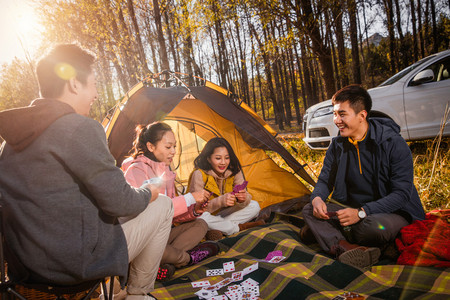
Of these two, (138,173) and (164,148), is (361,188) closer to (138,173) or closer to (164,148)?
(164,148)

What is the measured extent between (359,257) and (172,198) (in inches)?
64.2

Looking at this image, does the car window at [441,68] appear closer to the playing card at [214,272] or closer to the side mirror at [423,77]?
the side mirror at [423,77]

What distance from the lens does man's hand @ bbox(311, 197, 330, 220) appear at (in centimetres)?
Result: 240

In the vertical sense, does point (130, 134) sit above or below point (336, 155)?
above

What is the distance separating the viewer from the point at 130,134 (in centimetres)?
386

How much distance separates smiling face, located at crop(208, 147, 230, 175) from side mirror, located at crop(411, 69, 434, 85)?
144 inches

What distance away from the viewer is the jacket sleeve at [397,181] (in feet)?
7.32

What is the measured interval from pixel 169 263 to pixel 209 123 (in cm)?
267

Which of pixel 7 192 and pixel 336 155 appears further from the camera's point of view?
pixel 336 155

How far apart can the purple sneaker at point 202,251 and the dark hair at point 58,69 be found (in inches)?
68.1

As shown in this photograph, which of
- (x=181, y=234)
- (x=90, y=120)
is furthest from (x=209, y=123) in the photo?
(x=90, y=120)

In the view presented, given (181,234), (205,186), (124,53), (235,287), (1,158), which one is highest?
(124,53)

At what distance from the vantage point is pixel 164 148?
2748mm

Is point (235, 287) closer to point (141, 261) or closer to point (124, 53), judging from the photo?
point (141, 261)
